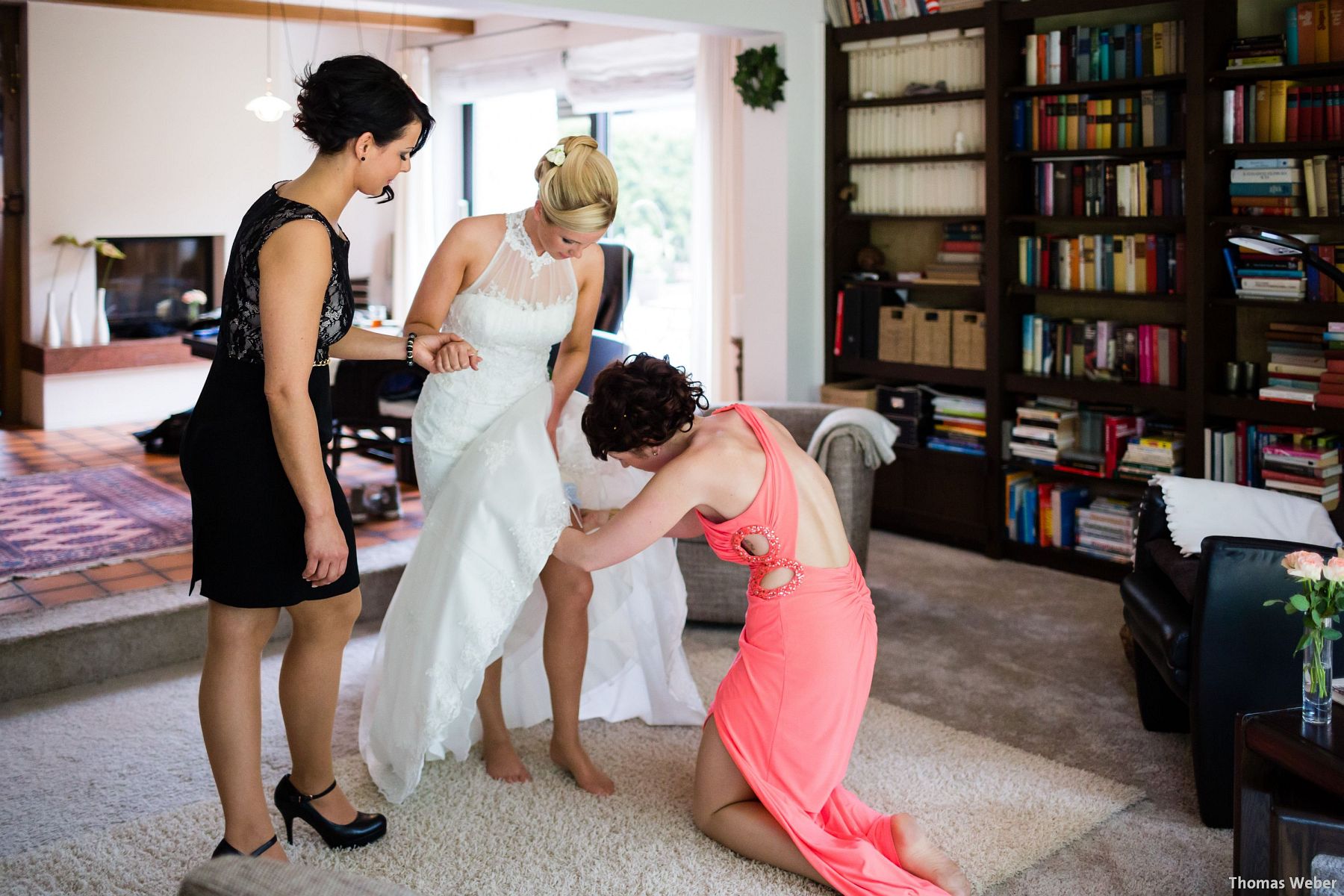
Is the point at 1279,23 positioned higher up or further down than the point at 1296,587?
higher up

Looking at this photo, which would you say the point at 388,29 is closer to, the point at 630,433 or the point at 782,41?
the point at 782,41

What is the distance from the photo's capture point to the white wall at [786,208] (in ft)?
17.7

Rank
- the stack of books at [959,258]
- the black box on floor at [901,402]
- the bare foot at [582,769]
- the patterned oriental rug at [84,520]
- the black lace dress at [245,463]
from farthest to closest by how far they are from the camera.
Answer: the black box on floor at [901,402]
the stack of books at [959,258]
the patterned oriental rug at [84,520]
the bare foot at [582,769]
the black lace dress at [245,463]

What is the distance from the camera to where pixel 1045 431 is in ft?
16.2

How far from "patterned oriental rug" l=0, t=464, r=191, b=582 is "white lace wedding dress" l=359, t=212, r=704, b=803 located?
1.94m

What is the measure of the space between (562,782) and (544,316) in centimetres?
110

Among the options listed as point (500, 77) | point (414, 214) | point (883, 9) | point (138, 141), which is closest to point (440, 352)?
point (883, 9)

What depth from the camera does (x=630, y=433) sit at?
2.43 m

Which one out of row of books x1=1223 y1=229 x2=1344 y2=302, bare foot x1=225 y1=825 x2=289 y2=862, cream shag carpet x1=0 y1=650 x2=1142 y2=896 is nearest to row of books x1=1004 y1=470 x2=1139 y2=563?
row of books x1=1223 y1=229 x2=1344 y2=302

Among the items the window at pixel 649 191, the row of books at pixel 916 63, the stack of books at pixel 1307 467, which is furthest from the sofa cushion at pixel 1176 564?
the window at pixel 649 191

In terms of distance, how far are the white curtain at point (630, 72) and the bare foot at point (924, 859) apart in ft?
17.1

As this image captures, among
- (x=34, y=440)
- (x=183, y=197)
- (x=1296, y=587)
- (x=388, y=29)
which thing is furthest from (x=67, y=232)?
(x=1296, y=587)

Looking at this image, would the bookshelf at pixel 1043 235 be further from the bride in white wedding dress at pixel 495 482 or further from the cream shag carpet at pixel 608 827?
the bride in white wedding dress at pixel 495 482

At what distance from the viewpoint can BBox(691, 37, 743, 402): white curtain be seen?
6664 millimetres
